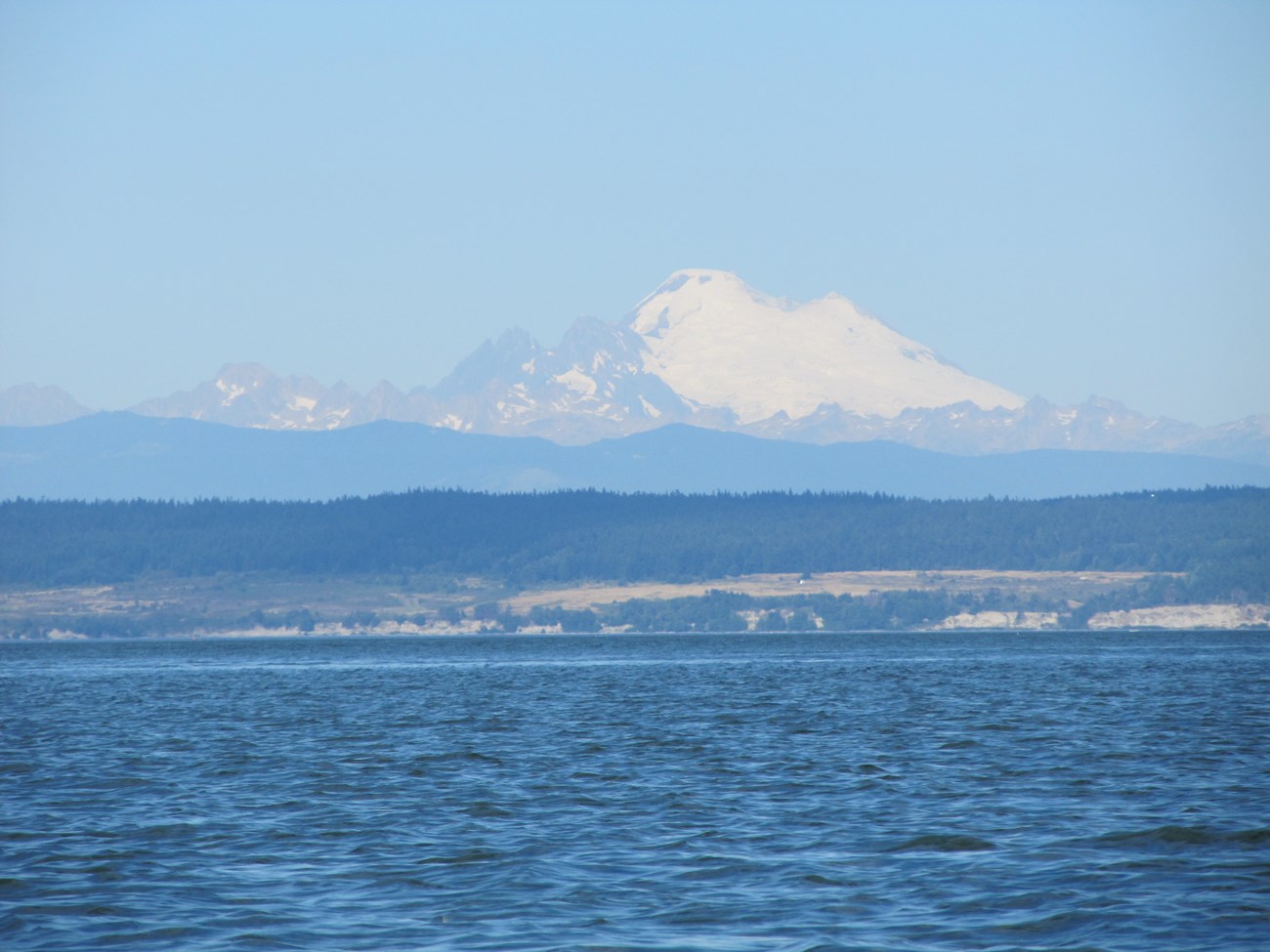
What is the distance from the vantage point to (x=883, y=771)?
5034 cm

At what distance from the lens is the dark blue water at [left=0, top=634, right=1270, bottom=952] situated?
29.2m

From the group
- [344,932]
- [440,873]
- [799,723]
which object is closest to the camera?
[344,932]

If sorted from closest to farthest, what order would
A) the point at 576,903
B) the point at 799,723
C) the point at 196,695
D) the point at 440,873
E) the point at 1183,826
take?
the point at 576,903
the point at 440,873
the point at 1183,826
the point at 799,723
the point at 196,695

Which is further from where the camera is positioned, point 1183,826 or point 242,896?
point 1183,826

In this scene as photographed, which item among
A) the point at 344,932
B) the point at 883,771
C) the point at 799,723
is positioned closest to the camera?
the point at 344,932

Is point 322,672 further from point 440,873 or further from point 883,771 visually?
point 440,873

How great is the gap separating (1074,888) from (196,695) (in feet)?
272

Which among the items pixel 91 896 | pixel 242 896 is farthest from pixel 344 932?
pixel 91 896

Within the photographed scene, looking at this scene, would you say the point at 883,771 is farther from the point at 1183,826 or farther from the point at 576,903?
the point at 576,903

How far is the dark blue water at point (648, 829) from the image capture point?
95.8ft

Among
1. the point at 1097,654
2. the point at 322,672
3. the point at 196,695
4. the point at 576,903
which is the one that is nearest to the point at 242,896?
the point at 576,903

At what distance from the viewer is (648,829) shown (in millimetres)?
39438

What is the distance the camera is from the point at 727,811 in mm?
41938

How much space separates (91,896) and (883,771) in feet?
81.3
